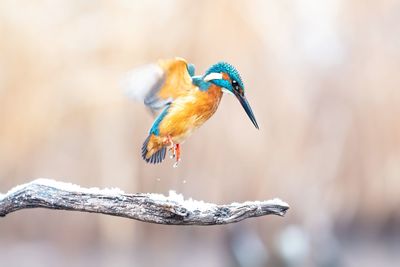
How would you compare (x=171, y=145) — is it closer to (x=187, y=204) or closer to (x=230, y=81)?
(x=230, y=81)

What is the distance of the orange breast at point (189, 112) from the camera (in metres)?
1.58

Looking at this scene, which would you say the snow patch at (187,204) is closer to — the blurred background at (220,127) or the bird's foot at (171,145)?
the bird's foot at (171,145)

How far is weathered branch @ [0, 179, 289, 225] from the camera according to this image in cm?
193

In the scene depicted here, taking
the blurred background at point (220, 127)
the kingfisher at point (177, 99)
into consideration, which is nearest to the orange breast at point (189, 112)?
the kingfisher at point (177, 99)

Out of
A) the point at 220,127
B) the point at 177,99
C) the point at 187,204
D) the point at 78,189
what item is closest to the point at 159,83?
the point at 177,99

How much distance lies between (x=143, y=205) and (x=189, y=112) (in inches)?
17.4

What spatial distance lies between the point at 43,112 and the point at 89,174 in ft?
1.79

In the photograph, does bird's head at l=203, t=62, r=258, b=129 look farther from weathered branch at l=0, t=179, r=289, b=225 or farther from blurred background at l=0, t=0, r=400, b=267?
blurred background at l=0, t=0, r=400, b=267

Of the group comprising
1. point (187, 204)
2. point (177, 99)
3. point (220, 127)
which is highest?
point (220, 127)

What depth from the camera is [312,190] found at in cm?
694

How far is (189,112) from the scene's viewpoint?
158 centimetres

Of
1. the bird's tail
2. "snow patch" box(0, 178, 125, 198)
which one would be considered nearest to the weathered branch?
"snow patch" box(0, 178, 125, 198)

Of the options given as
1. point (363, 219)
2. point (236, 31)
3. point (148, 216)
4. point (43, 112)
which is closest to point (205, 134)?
point (236, 31)

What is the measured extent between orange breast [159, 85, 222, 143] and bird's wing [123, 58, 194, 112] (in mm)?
29
